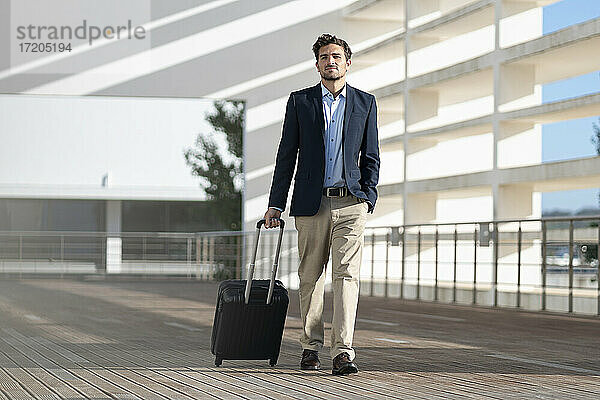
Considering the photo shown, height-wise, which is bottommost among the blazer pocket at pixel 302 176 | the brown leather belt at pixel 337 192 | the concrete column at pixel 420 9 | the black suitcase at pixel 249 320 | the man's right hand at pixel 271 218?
the black suitcase at pixel 249 320

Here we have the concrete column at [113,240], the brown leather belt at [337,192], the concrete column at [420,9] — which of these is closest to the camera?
the brown leather belt at [337,192]

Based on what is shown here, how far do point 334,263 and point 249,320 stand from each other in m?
0.33

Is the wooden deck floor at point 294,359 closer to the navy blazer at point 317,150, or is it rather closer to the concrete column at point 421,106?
the navy blazer at point 317,150

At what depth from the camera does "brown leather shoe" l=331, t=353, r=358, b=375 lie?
313cm

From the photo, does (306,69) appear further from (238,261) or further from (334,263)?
(334,263)

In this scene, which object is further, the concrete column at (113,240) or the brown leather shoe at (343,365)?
the concrete column at (113,240)

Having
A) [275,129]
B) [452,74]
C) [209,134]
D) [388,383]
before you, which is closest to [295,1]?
[275,129]

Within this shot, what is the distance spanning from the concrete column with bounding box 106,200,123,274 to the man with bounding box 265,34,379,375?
12260 millimetres

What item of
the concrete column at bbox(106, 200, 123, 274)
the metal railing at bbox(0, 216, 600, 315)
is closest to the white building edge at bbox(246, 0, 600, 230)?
the metal railing at bbox(0, 216, 600, 315)

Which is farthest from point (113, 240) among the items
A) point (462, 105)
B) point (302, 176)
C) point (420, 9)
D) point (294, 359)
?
point (302, 176)

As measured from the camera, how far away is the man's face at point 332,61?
322 cm

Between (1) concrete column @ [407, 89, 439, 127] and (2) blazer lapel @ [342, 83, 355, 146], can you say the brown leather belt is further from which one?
(1) concrete column @ [407, 89, 439, 127]

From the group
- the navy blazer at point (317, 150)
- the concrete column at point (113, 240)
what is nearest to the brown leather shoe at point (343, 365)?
the navy blazer at point (317, 150)

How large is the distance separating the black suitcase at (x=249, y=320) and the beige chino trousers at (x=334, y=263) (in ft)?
0.31
